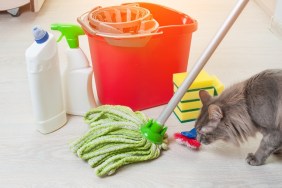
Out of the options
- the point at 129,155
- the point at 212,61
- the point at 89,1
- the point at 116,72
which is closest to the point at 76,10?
the point at 89,1

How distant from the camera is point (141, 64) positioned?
1395mm

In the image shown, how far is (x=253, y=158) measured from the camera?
1227 millimetres

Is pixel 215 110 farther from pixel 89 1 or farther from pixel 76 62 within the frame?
pixel 89 1

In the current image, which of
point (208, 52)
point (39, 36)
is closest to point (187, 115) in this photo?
point (208, 52)

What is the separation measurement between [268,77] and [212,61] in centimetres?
71

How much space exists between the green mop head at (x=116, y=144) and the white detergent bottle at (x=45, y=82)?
0.46 feet

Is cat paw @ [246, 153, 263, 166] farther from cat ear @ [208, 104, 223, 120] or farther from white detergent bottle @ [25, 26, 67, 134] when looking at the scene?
white detergent bottle @ [25, 26, 67, 134]

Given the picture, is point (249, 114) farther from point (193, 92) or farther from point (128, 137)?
point (128, 137)

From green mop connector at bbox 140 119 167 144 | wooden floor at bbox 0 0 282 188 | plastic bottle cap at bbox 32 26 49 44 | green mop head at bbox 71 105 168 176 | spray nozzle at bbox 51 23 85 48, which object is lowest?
wooden floor at bbox 0 0 282 188

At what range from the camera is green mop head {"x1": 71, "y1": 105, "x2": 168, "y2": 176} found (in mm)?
1199

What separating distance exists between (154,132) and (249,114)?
309mm

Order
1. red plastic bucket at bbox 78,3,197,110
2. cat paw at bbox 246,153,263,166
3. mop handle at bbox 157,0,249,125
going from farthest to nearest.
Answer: red plastic bucket at bbox 78,3,197,110 → cat paw at bbox 246,153,263,166 → mop handle at bbox 157,0,249,125

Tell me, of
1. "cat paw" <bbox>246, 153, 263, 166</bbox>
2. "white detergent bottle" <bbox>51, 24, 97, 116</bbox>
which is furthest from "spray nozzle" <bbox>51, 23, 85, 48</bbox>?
"cat paw" <bbox>246, 153, 263, 166</bbox>

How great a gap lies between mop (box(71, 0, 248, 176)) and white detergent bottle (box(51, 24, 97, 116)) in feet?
0.46
